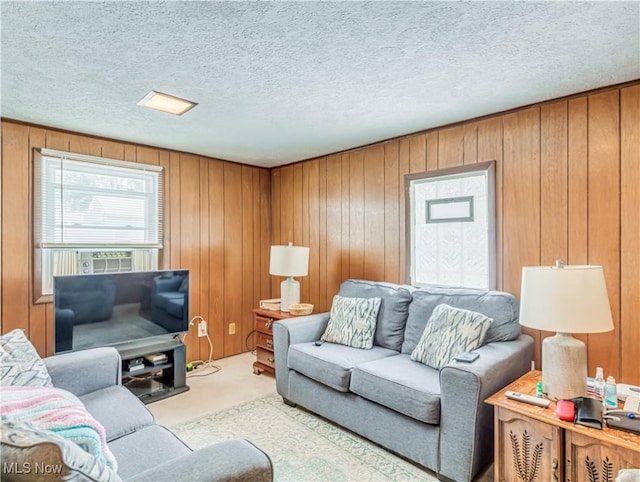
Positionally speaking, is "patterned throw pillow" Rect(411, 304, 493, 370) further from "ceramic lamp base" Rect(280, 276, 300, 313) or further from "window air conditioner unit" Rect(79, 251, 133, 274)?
"window air conditioner unit" Rect(79, 251, 133, 274)

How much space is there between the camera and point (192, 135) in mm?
3195

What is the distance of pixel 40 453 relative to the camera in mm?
799

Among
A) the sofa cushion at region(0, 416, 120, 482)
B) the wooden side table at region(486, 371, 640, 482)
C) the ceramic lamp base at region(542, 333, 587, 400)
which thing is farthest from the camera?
the ceramic lamp base at region(542, 333, 587, 400)

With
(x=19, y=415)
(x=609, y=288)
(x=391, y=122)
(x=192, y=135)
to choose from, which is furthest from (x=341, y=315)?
(x=19, y=415)

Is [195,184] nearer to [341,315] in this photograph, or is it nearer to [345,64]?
[341,315]

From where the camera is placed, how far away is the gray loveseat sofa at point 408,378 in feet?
6.22

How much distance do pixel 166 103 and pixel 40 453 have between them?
220 centimetres

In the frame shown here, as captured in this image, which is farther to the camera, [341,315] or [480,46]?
[341,315]

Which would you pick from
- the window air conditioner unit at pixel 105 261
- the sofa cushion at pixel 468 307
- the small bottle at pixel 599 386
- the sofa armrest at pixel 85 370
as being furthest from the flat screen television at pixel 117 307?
the small bottle at pixel 599 386

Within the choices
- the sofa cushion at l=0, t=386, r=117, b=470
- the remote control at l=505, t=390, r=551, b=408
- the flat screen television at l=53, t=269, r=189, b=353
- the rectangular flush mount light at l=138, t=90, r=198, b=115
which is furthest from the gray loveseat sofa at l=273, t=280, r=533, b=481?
the rectangular flush mount light at l=138, t=90, r=198, b=115

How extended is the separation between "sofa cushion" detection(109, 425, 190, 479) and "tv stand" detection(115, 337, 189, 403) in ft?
4.87

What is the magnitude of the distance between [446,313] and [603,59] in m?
1.67

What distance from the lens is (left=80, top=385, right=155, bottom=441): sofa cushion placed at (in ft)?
5.51

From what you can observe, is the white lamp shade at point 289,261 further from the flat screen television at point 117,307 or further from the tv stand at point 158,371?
the tv stand at point 158,371
